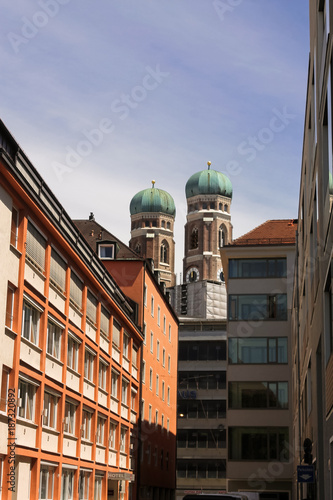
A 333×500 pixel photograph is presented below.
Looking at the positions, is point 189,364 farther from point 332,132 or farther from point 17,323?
point 332,132

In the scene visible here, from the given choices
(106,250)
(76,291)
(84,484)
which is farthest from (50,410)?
(106,250)

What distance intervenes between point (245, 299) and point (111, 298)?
15868 millimetres

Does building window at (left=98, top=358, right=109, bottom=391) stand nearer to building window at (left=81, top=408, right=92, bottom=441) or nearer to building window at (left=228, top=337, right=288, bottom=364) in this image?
building window at (left=81, top=408, right=92, bottom=441)

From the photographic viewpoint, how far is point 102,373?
43250 millimetres

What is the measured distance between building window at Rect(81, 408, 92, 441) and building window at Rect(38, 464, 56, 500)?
5910mm

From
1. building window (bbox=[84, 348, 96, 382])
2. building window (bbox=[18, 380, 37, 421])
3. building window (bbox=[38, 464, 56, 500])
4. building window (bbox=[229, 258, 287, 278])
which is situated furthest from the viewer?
building window (bbox=[229, 258, 287, 278])

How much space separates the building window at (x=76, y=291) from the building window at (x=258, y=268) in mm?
22415

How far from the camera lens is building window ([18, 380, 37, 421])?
2775cm

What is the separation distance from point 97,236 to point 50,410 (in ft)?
99.6

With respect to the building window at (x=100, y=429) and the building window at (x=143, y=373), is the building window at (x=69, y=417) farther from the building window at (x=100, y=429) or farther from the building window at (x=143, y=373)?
the building window at (x=143, y=373)

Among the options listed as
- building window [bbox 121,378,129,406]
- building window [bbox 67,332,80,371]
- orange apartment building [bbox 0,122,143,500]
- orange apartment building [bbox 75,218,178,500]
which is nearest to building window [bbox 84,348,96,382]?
orange apartment building [bbox 0,122,143,500]

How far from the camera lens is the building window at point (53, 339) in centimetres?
3151

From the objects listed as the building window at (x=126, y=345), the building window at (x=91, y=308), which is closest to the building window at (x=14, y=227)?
the building window at (x=91, y=308)

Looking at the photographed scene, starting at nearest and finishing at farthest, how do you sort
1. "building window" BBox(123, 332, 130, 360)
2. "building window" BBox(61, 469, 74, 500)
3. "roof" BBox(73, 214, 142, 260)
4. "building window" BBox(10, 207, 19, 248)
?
"building window" BBox(10, 207, 19, 248) → "building window" BBox(61, 469, 74, 500) → "building window" BBox(123, 332, 130, 360) → "roof" BBox(73, 214, 142, 260)
